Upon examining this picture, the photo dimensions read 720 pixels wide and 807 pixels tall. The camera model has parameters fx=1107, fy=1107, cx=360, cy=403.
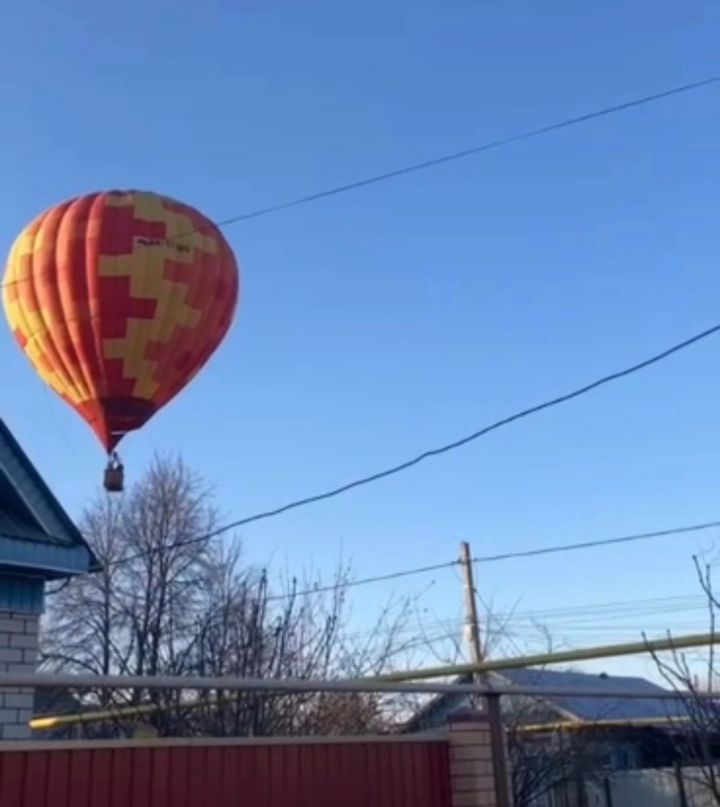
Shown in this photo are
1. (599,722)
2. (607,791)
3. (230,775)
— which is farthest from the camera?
(599,722)

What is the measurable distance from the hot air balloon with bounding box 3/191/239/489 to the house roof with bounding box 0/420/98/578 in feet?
7.59

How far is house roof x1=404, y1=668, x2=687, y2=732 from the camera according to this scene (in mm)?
8688

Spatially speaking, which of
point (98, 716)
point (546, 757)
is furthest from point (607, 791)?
point (98, 716)

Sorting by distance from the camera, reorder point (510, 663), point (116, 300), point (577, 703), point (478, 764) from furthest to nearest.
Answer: point (577, 703) → point (116, 300) → point (510, 663) → point (478, 764)

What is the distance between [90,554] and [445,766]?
11.5ft

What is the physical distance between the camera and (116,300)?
33.9ft

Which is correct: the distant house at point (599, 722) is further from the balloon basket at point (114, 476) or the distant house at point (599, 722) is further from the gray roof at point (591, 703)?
the balloon basket at point (114, 476)

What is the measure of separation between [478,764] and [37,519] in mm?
3864

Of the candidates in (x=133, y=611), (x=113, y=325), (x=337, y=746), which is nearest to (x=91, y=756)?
(x=337, y=746)

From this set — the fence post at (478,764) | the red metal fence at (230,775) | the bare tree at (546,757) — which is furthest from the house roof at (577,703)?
the red metal fence at (230,775)

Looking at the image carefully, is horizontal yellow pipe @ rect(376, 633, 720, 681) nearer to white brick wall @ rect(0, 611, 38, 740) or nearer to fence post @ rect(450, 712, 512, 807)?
fence post @ rect(450, 712, 512, 807)

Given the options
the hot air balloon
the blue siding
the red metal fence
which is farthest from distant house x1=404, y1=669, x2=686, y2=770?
the hot air balloon

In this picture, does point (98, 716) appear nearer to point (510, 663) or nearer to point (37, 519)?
point (37, 519)

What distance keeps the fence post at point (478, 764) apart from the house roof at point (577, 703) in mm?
629
